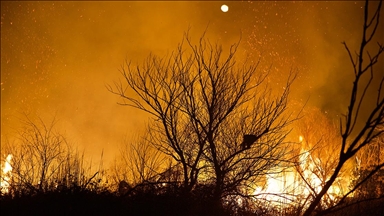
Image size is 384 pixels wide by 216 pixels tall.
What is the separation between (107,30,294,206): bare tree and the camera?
11.0 metres

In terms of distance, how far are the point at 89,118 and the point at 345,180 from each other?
17.5 metres

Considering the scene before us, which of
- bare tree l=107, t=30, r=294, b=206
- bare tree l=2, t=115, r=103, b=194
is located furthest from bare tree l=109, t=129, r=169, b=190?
bare tree l=107, t=30, r=294, b=206

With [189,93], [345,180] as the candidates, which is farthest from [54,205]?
[345,180]

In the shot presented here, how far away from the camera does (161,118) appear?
1150cm

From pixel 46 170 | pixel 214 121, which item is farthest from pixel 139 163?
pixel 214 121

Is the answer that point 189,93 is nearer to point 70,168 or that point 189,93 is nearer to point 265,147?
point 265,147

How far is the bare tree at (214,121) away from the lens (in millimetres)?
11023

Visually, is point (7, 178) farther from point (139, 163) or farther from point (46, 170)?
point (139, 163)

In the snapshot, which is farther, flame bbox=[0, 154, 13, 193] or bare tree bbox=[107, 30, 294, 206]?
flame bbox=[0, 154, 13, 193]

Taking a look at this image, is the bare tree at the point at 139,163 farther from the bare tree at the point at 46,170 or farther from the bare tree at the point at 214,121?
the bare tree at the point at 214,121

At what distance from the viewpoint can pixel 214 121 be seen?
37.1ft

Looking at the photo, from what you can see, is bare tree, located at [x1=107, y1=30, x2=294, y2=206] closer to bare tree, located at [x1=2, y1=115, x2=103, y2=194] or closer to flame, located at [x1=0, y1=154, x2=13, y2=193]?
bare tree, located at [x1=2, y1=115, x2=103, y2=194]

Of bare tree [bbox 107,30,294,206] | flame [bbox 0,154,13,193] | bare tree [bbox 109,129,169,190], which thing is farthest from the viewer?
bare tree [bbox 109,129,169,190]

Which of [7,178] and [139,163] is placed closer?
[139,163]
